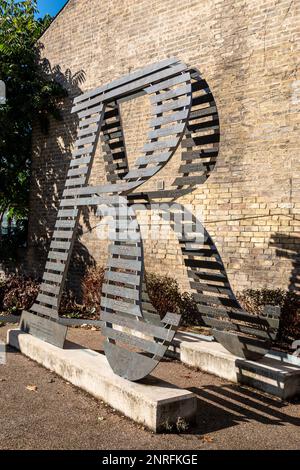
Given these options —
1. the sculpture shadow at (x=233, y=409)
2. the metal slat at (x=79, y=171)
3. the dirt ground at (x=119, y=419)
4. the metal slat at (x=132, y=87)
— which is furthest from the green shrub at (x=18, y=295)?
the sculpture shadow at (x=233, y=409)

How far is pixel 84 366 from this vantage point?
462cm

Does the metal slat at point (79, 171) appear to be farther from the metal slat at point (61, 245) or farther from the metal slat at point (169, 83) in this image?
the metal slat at point (169, 83)

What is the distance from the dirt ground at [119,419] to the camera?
11.3ft

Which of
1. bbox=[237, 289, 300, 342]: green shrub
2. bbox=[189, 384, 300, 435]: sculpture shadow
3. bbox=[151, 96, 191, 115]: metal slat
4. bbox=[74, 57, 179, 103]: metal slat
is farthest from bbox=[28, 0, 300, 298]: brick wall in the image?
bbox=[151, 96, 191, 115]: metal slat

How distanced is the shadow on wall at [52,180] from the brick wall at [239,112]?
30.2 inches

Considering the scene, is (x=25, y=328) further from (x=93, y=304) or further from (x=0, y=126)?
(x=0, y=126)

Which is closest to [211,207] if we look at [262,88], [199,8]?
[262,88]

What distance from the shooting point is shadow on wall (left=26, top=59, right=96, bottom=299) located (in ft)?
33.5

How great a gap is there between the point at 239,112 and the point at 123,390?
204 inches

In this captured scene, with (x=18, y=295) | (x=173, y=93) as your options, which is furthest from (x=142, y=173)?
(x=18, y=295)

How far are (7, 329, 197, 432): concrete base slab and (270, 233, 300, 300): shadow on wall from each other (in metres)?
3.23

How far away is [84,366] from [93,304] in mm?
4257

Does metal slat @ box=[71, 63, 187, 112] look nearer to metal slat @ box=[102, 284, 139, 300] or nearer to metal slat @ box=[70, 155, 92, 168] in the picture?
metal slat @ box=[70, 155, 92, 168]
